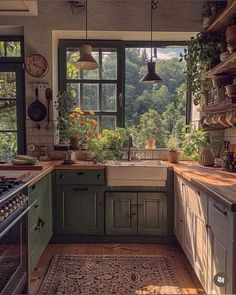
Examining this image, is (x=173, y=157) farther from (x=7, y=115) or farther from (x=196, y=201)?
(x=7, y=115)

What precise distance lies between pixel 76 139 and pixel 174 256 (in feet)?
5.78

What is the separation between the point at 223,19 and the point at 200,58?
519mm

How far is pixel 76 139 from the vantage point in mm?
4148

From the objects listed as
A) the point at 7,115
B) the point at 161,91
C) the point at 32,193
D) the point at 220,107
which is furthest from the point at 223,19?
the point at 7,115

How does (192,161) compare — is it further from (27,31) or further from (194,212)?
(27,31)

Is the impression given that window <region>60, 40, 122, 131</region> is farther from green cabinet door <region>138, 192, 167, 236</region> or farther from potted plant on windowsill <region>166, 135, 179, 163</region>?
green cabinet door <region>138, 192, 167, 236</region>

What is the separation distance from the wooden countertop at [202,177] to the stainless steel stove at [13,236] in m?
0.30

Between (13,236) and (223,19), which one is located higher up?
(223,19)

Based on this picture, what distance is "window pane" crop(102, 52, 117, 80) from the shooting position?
425cm

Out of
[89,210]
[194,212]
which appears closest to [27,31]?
[89,210]

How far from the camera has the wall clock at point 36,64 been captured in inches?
156

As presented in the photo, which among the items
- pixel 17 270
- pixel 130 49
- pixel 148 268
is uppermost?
pixel 130 49

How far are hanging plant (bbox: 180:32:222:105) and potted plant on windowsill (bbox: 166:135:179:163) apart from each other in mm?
540

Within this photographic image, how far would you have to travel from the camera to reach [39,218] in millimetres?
2947
